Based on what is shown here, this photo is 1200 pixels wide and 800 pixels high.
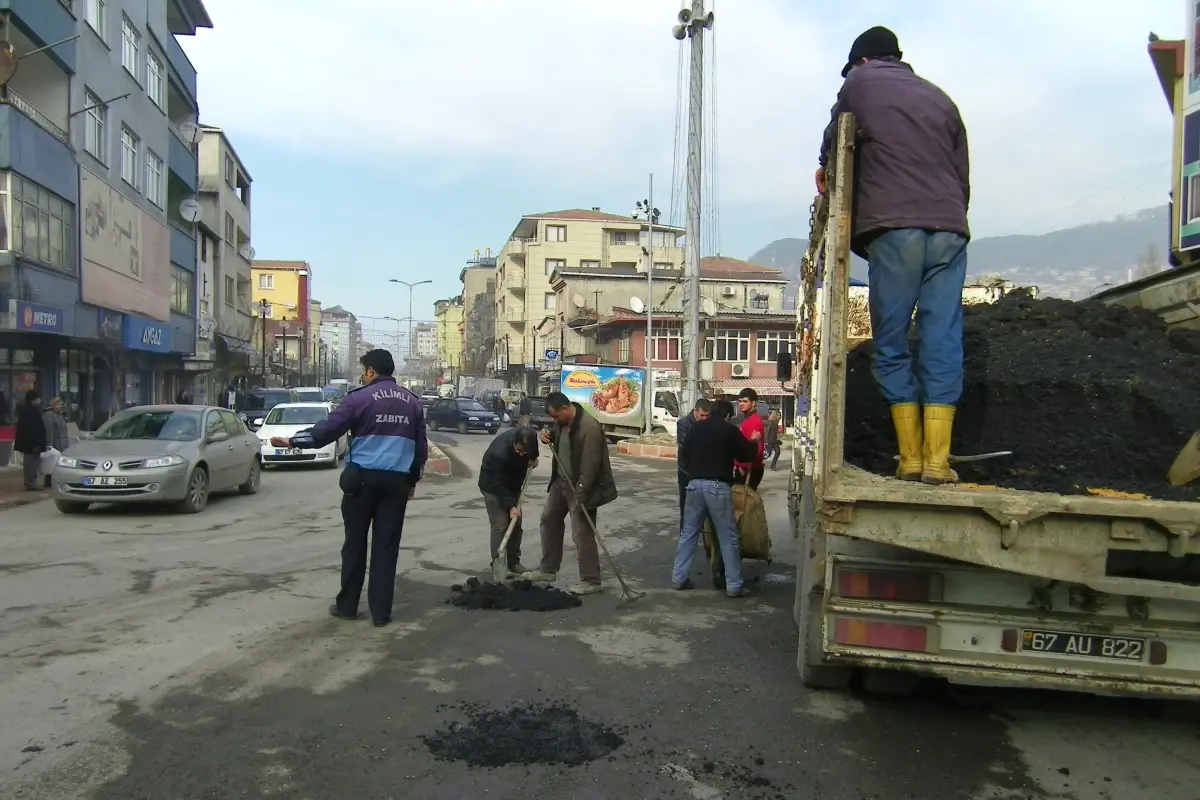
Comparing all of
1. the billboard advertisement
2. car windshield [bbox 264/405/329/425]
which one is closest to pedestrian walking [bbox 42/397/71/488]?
car windshield [bbox 264/405/329/425]

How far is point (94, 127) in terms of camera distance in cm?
2389

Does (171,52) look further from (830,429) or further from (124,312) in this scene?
(830,429)

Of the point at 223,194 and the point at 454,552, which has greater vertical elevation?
the point at 223,194

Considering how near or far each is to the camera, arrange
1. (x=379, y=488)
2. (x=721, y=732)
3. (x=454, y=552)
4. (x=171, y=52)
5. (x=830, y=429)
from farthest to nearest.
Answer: (x=171, y=52) < (x=454, y=552) < (x=379, y=488) < (x=721, y=732) < (x=830, y=429)

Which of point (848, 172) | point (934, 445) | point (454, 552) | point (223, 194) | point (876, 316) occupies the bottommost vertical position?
point (454, 552)

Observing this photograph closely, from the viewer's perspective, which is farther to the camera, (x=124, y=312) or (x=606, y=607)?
(x=124, y=312)

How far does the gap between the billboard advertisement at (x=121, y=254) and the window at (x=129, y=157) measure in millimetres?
713

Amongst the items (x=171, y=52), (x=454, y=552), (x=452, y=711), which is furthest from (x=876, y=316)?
(x=171, y=52)

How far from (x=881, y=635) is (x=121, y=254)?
26.5 meters

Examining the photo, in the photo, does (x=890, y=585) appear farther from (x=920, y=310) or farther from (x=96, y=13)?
(x=96, y=13)

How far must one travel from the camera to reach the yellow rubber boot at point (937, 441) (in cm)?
413

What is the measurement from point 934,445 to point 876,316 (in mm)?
705

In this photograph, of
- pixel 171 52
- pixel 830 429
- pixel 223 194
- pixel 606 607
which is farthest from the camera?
pixel 223 194

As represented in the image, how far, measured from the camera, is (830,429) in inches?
156
